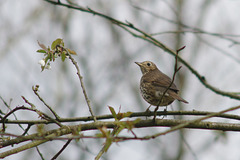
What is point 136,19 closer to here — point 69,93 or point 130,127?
point 69,93

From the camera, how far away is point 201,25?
18062 millimetres

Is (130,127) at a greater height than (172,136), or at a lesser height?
lesser

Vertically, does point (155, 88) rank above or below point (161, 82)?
below

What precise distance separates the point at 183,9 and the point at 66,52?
15415 mm

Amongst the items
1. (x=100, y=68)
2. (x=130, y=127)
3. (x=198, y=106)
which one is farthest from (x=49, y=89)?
(x=130, y=127)

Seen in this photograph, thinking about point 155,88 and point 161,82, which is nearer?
point 155,88

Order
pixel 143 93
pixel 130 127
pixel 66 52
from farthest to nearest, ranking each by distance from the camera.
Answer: pixel 143 93, pixel 66 52, pixel 130 127

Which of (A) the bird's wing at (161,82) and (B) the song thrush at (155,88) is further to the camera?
(A) the bird's wing at (161,82)

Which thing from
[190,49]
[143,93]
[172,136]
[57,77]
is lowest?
[143,93]

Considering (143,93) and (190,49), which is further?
(190,49)

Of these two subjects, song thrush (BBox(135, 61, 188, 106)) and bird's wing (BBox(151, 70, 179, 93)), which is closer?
song thrush (BBox(135, 61, 188, 106))

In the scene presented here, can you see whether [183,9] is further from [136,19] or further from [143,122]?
[143,122]

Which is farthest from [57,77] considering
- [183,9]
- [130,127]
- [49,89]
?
[130,127]

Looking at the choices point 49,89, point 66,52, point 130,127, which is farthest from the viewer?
point 49,89
